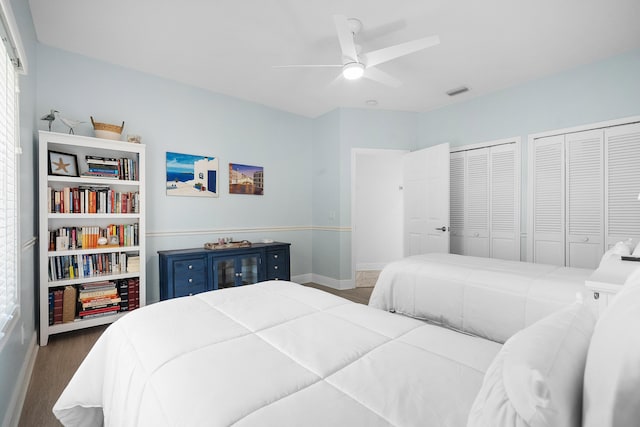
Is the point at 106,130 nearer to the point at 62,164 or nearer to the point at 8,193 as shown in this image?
the point at 62,164

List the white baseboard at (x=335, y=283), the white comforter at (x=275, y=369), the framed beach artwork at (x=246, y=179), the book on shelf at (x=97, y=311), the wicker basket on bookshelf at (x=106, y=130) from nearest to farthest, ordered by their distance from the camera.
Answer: the white comforter at (x=275, y=369) → the book on shelf at (x=97, y=311) → the wicker basket on bookshelf at (x=106, y=130) → the framed beach artwork at (x=246, y=179) → the white baseboard at (x=335, y=283)

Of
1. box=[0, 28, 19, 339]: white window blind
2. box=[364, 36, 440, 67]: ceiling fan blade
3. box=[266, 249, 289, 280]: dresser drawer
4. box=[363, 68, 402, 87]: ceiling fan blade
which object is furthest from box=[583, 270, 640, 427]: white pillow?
box=[266, 249, 289, 280]: dresser drawer

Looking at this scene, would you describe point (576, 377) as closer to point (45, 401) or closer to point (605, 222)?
point (45, 401)

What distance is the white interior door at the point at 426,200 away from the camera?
4.15m

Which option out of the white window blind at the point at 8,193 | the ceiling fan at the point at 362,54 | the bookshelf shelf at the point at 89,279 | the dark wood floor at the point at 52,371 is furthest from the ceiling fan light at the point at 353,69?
the dark wood floor at the point at 52,371

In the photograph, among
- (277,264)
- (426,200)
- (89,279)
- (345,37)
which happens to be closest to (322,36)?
(345,37)

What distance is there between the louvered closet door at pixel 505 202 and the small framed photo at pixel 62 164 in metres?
4.71

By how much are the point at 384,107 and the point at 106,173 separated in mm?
3615

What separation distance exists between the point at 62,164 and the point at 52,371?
1768 millimetres

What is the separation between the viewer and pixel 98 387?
138cm

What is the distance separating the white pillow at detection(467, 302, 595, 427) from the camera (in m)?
0.51

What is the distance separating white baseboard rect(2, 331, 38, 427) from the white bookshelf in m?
0.35

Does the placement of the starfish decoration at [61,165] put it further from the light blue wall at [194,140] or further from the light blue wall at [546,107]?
the light blue wall at [546,107]

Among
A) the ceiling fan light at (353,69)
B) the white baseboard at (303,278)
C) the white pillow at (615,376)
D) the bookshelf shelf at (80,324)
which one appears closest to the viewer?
the white pillow at (615,376)
